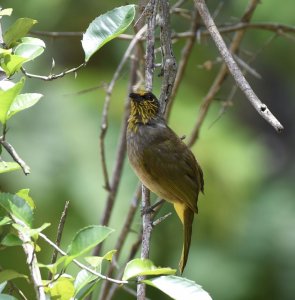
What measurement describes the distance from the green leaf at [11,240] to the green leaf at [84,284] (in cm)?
20

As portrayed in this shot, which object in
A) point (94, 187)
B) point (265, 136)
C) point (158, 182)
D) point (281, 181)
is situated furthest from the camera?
point (265, 136)

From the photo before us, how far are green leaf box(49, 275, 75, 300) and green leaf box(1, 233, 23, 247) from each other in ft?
0.51

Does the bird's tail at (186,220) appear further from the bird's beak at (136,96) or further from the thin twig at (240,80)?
the thin twig at (240,80)

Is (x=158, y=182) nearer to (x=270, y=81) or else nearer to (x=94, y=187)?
(x=94, y=187)

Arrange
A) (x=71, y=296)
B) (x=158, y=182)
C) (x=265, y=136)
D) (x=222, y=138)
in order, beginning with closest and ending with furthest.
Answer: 1. (x=71, y=296)
2. (x=158, y=182)
3. (x=222, y=138)
4. (x=265, y=136)

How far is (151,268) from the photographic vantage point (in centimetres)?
220

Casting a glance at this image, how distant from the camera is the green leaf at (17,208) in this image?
6.91ft

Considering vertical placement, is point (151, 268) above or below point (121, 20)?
below

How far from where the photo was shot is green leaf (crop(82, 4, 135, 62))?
2.58 meters

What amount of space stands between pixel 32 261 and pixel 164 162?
2107 millimetres

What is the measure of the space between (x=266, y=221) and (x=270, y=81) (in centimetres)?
274

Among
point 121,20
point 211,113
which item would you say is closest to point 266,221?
point 211,113

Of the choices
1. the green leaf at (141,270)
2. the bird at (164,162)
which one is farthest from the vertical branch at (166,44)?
the green leaf at (141,270)

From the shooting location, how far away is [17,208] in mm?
2117
